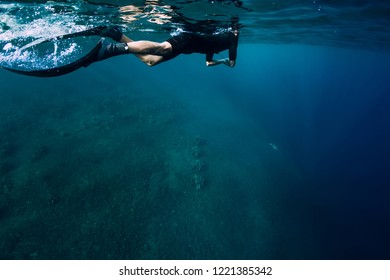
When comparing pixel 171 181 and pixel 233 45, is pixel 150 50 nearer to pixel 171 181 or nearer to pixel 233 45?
pixel 233 45

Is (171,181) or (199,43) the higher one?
(199,43)

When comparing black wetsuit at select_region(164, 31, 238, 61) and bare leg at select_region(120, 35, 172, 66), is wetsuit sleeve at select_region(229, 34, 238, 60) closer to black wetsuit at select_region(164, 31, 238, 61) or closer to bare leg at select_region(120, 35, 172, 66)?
black wetsuit at select_region(164, 31, 238, 61)

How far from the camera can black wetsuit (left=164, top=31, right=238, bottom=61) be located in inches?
179

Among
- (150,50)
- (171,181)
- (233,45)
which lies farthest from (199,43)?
(171,181)

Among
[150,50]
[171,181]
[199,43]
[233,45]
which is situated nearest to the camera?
[150,50]

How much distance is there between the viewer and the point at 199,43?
500 cm

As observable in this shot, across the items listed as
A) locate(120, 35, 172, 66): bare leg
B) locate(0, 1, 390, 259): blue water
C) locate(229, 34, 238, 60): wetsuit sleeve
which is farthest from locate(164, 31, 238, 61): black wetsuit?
locate(0, 1, 390, 259): blue water

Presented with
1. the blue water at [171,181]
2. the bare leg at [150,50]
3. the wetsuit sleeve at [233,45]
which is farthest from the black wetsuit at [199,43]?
the blue water at [171,181]

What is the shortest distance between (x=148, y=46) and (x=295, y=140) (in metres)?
29.5

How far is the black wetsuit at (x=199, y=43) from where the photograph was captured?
454cm

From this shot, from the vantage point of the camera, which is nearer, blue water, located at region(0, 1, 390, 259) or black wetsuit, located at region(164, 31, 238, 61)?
black wetsuit, located at region(164, 31, 238, 61)

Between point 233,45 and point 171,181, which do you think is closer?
point 233,45

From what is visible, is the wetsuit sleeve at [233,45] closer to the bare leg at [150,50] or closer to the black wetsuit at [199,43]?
the black wetsuit at [199,43]

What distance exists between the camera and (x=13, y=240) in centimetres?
1070
